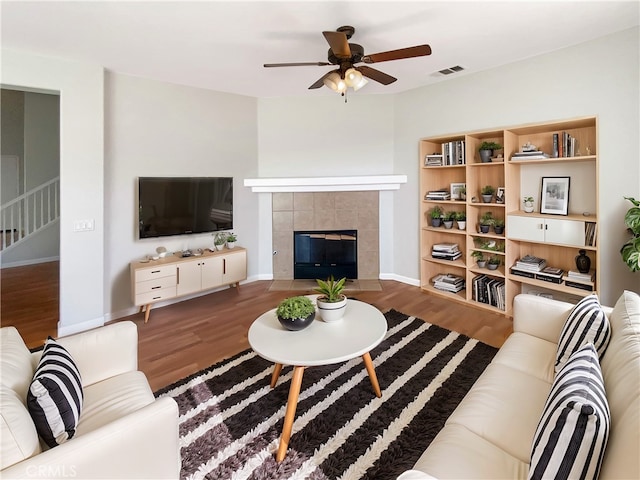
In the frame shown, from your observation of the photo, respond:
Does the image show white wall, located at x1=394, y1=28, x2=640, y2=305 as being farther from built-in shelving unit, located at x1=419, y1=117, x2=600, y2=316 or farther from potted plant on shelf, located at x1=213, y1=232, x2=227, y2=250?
potted plant on shelf, located at x1=213, y1=232, x2=227, y2=250

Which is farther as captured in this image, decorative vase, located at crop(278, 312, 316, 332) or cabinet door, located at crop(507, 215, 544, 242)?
cabinet door, located at crop(507, 215, 544, 242)

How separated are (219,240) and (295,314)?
8.49ft

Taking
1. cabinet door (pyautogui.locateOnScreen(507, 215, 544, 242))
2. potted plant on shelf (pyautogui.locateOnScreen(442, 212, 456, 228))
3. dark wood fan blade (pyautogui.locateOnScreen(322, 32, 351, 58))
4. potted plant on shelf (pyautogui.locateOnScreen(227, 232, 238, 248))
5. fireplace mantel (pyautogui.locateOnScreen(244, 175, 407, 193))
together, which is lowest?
potted plant on shelf (pyautogui.locateOnScreen(227, 232, 238, 248))

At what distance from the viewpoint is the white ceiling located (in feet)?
7.61

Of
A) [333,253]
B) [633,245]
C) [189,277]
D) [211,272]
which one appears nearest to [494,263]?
[633,245]

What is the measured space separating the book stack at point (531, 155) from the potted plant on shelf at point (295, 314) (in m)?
2.74

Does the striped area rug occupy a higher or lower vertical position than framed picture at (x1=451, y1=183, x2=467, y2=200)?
lower

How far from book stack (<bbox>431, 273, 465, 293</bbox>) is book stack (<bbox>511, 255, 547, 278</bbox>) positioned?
28.9 inches

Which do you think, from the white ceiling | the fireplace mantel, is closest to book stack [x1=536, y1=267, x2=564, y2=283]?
the white ceiling

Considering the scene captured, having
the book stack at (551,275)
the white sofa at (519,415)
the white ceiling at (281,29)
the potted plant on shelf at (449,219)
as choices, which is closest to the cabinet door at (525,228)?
the book stack at (551,275)

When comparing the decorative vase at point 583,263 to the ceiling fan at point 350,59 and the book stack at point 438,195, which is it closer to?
the book stack at point 438,195

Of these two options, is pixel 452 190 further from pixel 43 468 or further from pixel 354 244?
pixel 43 468

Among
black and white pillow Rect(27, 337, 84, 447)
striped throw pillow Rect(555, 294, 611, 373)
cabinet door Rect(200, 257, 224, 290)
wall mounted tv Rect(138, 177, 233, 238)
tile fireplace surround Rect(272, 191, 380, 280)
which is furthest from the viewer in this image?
tile fireplace surround Rect(272, 191, 380, 280)

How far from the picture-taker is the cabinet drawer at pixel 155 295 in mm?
3467
